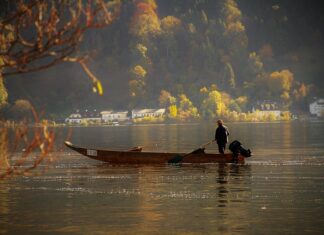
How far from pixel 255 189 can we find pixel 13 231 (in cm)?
1320

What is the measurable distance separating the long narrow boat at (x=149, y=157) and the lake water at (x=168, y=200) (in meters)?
0.55

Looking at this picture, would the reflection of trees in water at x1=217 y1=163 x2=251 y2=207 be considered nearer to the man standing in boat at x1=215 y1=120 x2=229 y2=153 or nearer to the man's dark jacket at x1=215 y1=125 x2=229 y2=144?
the man standing in boat at x1=215 y1=120 x2=229 y2=153

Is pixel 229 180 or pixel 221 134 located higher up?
pixel 221 134

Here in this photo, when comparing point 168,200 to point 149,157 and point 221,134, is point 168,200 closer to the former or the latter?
point 221,134

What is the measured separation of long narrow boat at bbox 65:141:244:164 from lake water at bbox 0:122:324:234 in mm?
551

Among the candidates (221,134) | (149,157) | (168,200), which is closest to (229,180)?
(168,200)

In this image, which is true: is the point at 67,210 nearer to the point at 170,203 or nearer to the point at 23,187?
the point at 170,203

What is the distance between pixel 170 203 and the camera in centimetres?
3128

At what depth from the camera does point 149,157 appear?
2008 inches

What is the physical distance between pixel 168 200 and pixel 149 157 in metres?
18.8

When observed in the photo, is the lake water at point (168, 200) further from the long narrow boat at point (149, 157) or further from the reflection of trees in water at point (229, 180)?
the long narrow boat at point (149, 157)

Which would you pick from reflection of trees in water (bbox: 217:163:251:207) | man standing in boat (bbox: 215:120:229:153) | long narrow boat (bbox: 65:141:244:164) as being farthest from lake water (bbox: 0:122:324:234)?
man standing in boat (bbox: 215:120:229:153)

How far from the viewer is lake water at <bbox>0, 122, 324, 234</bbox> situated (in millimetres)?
25984

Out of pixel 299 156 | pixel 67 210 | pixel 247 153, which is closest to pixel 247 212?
pixel 67 210
